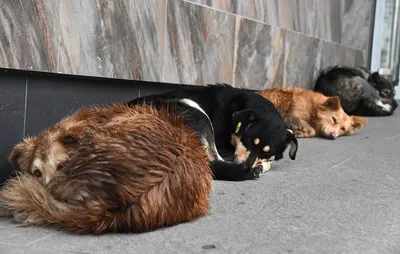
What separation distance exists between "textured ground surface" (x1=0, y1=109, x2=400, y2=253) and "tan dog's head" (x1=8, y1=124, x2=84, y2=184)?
16.5 inches

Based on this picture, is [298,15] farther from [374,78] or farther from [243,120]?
[243,120]

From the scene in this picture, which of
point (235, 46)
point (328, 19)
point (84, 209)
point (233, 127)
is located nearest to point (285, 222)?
point (84, 209)

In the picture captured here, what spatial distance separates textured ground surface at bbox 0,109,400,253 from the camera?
2.51 metres

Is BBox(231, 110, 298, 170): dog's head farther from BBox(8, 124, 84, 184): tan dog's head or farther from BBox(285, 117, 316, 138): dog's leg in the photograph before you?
BBox(285, 117, 316, 138): dog's leg

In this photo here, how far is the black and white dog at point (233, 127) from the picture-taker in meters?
4.27

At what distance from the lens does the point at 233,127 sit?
4820mm

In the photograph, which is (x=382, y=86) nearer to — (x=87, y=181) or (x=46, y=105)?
(x=46, y=105)

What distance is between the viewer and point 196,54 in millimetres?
5820

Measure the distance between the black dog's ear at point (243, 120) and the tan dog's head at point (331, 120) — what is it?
2375 mm

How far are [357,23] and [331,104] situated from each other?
443 centimetres

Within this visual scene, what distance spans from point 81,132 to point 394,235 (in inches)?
65.0

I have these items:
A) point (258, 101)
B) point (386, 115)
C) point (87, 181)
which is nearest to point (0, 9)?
point (87, 181)

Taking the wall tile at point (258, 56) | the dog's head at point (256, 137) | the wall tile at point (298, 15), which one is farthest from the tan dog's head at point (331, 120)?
the dog's head at point (256, 137)

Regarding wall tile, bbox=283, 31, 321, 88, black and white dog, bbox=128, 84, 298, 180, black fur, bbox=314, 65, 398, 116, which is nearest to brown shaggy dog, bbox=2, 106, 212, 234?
black and white dog, bbox=128, 84, 298, 180
